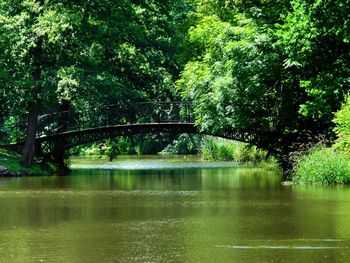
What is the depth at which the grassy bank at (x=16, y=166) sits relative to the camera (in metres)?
44.4

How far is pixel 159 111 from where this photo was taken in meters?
48.8

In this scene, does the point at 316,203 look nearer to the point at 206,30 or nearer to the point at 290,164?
the point at 290,164

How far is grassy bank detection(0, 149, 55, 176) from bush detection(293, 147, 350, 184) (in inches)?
646

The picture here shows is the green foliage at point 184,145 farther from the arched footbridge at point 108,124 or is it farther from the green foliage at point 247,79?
the green foliage at point 247,79

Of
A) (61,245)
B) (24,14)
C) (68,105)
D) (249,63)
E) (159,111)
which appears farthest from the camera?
(68,105)

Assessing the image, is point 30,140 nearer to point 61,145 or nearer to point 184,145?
point 61,145

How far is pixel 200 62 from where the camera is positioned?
141ft

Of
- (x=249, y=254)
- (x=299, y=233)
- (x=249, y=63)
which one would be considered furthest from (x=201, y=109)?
(x=249, y=254)

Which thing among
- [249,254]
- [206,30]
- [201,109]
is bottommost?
[249,254]

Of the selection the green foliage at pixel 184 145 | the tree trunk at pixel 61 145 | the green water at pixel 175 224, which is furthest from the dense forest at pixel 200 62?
the green foliage at pixel 184 145

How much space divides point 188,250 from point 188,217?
5969 millimetres

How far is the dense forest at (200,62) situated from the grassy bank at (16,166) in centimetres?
65

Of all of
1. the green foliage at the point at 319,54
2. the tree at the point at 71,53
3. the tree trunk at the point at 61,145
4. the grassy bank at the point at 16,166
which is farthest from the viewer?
the tree trunk at the point at 61,145

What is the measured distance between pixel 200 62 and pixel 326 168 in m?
12.7
